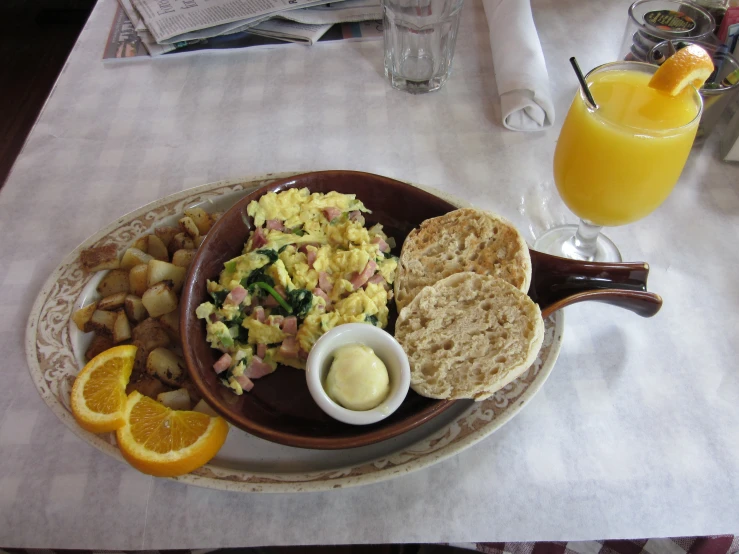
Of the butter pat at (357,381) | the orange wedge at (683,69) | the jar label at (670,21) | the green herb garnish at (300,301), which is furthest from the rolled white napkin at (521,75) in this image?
the butter pat at (357,381)

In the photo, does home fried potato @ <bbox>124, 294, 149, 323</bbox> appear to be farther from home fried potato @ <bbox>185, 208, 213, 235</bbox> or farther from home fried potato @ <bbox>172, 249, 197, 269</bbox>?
home fried potato @ <bbox>185, 208, 213, 235</bbox>

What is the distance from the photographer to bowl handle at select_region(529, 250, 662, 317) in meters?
1.12

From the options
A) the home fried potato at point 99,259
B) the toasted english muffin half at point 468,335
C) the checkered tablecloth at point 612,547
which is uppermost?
the home fried potato at point 99,259

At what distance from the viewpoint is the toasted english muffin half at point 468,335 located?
102 cm

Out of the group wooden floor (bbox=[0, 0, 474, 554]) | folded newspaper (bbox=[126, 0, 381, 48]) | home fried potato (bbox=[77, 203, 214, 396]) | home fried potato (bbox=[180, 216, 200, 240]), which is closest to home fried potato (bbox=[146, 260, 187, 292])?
home fried potato (bbox=[77, 203, 214, 396])

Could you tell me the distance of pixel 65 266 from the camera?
128cm

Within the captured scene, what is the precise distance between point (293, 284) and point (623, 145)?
30.5 inches

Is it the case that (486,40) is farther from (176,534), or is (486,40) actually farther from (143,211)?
(176,534)

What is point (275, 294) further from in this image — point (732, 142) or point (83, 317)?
point (732, 142)

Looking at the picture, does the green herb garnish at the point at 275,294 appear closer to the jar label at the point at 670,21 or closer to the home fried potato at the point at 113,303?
the home fried potato at the point at 113,303

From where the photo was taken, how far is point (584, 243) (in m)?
1.37

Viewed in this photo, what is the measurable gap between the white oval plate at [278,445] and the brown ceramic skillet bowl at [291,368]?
0.20 feet

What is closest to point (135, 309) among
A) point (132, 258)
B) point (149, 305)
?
point (149, 305)

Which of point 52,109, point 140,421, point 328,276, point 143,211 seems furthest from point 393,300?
point 52,109
